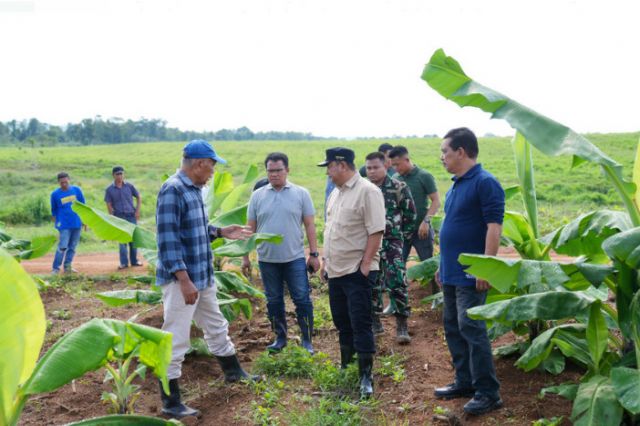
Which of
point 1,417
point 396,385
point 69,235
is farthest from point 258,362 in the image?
point 69,235

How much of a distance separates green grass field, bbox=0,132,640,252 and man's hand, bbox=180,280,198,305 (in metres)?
10.0

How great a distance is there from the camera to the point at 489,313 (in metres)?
3.66

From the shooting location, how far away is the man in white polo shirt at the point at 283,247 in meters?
6.05

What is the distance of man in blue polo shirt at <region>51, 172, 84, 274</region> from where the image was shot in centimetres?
1074

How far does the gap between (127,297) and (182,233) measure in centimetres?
131

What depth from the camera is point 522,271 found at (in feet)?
11.6

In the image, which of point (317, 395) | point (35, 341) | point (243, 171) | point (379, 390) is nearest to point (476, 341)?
point (379, 390)

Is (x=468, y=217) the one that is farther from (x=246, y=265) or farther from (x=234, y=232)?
(x=246, y=265)

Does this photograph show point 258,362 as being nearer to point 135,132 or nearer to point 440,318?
point 440,318

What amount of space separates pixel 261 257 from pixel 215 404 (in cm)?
165

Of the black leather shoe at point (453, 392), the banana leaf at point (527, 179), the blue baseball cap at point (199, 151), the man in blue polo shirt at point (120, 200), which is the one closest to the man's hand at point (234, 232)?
the blue baseball cap at point (199, 151)

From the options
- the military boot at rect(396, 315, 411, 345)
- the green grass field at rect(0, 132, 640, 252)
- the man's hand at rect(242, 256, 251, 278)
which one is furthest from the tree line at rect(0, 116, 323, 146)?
the military boot at rect(396, 315, 411, 345)

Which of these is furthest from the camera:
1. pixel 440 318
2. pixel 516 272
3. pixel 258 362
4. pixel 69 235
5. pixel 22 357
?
pixel 69 235

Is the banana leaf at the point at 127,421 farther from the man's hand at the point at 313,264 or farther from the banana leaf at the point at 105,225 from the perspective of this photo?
the man's hand at the point at 313,264
